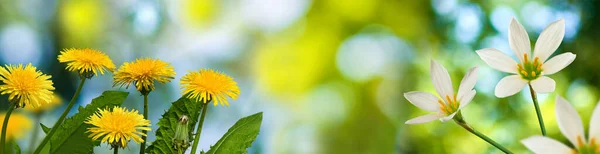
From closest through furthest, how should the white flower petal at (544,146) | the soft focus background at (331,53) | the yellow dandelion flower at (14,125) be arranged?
the white flower petal at (544,146)
the yellow dandelion flower at (14,125)
the soft focus background at (331,53)

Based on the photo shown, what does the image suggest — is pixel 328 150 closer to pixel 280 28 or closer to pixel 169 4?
pixel 280 28

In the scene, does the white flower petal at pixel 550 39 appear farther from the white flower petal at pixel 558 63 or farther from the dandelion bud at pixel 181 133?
the dandelion bud at pixel 181 133

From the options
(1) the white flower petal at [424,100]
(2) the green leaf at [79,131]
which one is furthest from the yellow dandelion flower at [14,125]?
(1) the white flower petal at [424,100]

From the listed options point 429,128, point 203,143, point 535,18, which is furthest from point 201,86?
point 535,18

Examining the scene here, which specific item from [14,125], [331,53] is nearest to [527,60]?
[14,125]

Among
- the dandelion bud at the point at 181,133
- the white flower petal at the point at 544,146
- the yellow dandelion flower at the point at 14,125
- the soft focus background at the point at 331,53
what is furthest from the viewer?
the soft focus background at the point at 331,53

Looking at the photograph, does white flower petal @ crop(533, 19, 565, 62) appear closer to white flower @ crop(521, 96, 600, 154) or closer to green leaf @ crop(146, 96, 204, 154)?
white flower @ crop(521, 96, 600, 154)

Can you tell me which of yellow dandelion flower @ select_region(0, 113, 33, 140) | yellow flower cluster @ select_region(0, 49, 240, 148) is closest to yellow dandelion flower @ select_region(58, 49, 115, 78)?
yellow flower cluster @ select_region(0, 49, 240, 148)
